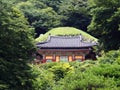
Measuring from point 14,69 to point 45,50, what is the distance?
2480cm

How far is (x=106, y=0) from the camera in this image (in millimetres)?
20484

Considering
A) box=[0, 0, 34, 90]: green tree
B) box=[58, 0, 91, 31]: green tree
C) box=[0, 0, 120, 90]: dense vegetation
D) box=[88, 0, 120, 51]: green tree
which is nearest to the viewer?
box=[0, 0, 120, 90]: dense vegetation

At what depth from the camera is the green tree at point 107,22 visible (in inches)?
803

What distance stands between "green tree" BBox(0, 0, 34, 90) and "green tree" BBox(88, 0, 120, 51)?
25.5ft

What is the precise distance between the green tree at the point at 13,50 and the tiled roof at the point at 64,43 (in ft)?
76.3

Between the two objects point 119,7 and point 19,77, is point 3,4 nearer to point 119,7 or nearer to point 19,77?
point 19,77

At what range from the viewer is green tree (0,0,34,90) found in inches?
484

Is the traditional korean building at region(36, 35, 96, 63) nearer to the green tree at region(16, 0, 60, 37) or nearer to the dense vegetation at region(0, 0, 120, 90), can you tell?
the green tree at region(16, 0, 60, 37)

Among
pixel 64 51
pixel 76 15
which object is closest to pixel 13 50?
pixel 64 51

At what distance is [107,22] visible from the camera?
20438mm

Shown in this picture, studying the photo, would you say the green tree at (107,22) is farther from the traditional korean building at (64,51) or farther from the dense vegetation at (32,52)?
the traditional korean building at (64,51)

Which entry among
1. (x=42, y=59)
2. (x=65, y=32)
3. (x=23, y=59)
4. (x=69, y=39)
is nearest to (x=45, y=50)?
(x=42, y=59)

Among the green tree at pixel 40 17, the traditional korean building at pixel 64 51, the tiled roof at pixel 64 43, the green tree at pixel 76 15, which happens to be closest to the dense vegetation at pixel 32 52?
the traditional korean building at pixel 64 51

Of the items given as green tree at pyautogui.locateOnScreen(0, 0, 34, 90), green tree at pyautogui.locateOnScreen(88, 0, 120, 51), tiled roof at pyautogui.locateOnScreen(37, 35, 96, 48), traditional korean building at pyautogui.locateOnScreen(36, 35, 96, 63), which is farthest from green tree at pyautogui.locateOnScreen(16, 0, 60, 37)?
green tree at pyautogui.locateOnScreen(0, 0, 34, 90)
